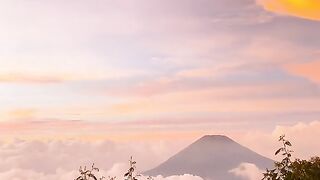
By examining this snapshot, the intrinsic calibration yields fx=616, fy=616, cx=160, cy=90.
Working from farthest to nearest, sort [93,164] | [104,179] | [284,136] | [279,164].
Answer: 1. [279,164]
2. [284,136]
3. [104,179]
4. [93,164]

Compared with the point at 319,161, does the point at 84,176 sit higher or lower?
lower

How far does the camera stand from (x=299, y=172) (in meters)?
42.9

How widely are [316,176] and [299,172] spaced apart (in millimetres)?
1752

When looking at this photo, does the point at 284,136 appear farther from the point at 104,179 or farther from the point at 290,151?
the point at 104,179

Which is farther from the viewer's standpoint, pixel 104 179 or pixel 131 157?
pixel 104 179

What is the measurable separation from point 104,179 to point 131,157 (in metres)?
2.98

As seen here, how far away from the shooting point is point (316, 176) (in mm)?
43812

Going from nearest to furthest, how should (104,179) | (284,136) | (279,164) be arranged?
(104,179)
(284,136)
(279,164)

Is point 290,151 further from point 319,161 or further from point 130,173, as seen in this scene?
point 130,173

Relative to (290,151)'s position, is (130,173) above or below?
below

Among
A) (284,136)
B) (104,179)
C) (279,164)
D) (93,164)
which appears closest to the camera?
(93,164)

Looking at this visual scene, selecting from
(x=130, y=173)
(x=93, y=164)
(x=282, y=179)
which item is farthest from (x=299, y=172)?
(x=93, y=164)

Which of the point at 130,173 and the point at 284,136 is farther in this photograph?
the point at 284,136

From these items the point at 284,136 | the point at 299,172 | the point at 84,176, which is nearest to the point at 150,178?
the point at 84,176
